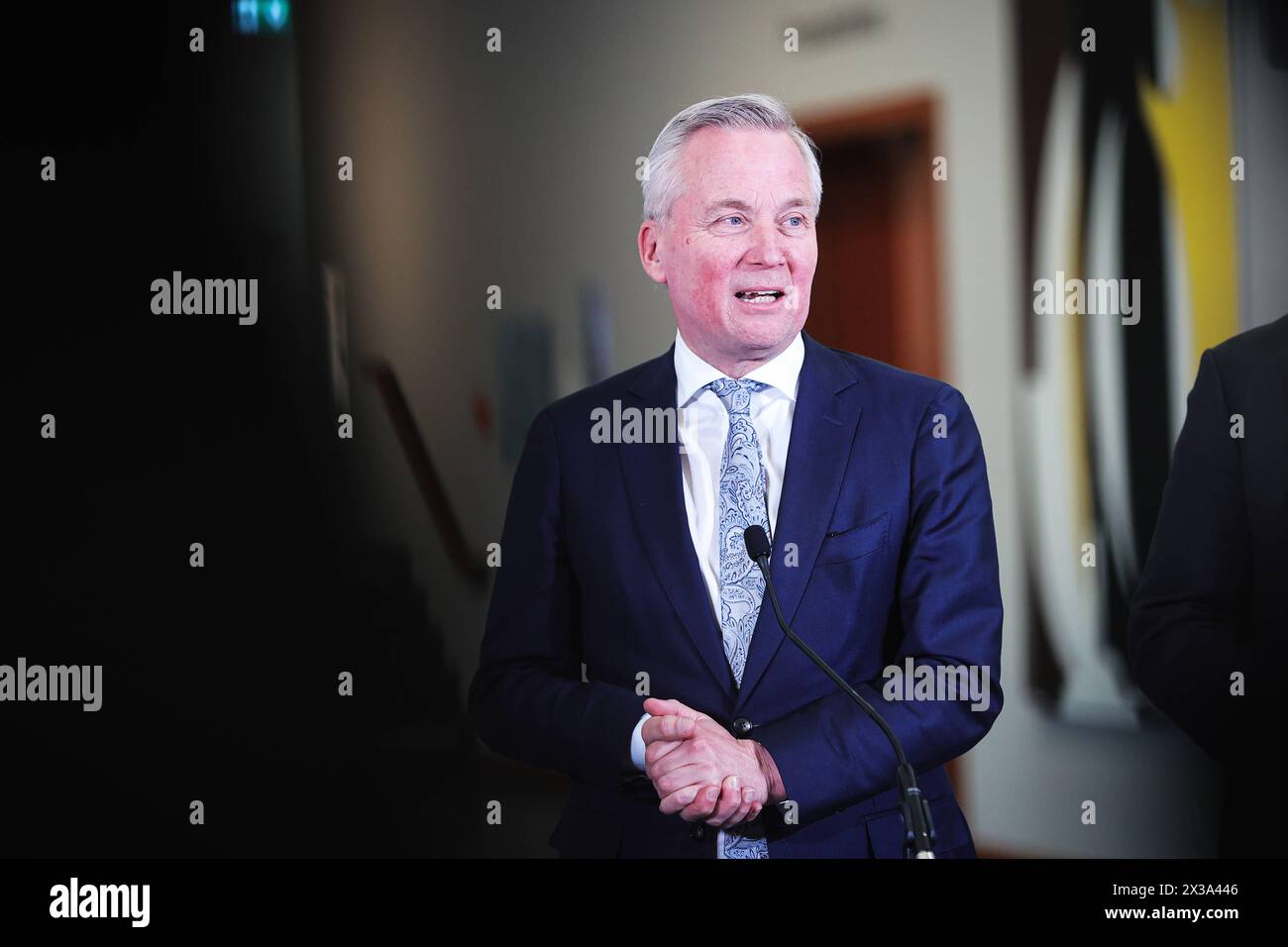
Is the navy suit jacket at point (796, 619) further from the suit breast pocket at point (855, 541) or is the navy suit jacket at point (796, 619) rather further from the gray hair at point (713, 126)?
the gray hair at point (713, 126)

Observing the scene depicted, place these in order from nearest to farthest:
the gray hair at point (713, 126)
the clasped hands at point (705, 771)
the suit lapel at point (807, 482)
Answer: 1. the clasped hands at point (705, 771)
2. the suit lapel at point (807, 482)
3. the gray hair at point (713, 126)

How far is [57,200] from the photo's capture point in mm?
2455

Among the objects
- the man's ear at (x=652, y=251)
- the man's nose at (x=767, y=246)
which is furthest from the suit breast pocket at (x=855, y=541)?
the man's ear at (x=652, y=251)

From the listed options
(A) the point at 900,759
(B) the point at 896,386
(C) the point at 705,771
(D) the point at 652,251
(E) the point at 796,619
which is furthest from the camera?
(D) the point at 652,251

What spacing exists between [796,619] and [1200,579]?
0.67 metres

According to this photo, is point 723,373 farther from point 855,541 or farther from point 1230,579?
point 1230,579

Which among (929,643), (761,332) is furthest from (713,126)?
(929,643)

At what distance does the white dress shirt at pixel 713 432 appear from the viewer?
2.02 m

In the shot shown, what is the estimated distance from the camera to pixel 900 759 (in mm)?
1689

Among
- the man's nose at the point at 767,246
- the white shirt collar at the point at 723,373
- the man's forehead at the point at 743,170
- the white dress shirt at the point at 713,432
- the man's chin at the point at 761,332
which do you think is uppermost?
the man's forehead at the point at 743,170
